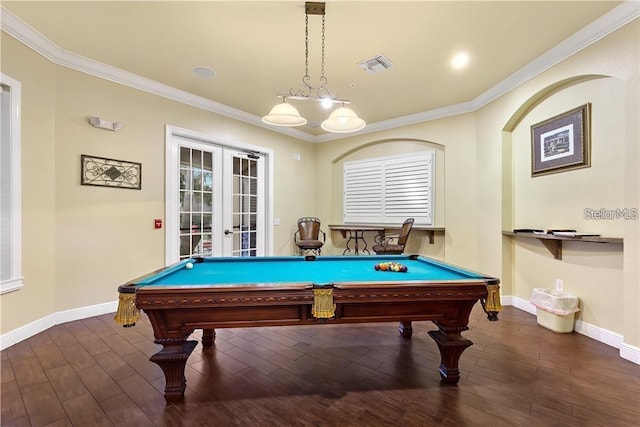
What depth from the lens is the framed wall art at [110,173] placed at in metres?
3.06

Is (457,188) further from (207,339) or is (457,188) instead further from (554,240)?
(207,339)

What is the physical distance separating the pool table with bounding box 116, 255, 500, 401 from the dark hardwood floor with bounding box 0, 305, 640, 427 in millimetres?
236

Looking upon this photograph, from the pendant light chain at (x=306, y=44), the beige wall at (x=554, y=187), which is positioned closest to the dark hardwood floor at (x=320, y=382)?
the beige wall at (x=554, y=187)

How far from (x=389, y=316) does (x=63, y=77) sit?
13.2 ft

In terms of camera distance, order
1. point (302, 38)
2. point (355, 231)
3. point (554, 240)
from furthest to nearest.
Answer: point (355, 231) < point (554, 240) < point (302, 38)

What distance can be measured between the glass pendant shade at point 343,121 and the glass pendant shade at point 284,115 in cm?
27

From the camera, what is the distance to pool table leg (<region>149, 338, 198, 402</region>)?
1722mm

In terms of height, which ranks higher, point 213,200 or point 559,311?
point 213,200

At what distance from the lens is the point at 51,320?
9.38 ft

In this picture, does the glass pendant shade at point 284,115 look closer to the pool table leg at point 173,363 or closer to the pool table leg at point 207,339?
the pool table leg at point 173,363

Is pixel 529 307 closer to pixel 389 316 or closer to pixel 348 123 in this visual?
pixel 389 316

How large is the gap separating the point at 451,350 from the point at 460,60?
9.54ft

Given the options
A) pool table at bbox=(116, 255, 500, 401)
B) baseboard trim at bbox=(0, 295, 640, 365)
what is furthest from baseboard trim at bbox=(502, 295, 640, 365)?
pool table at bbox=(116, 255, 500, 401)

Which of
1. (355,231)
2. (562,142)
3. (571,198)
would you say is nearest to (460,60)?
(562,142)
